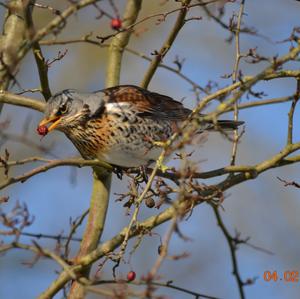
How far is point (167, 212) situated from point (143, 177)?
99 cm

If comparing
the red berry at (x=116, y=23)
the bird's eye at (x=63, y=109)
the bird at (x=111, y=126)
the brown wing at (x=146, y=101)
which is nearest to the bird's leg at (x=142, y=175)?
the bird at (x=111, y=126)

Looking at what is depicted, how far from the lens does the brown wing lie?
183 inches

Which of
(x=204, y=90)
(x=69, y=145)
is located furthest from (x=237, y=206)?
(x=204, y=90)

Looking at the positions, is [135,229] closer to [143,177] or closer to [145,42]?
A: [143,177]

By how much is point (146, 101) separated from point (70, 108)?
623mm

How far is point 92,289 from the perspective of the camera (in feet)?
7.85

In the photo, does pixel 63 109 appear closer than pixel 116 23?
No

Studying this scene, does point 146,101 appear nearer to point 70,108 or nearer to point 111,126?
point 111,126

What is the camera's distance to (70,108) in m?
4.44

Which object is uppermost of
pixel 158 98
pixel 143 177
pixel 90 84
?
pixel 90 84

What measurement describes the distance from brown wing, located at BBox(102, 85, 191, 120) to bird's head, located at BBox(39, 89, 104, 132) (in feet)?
0.37

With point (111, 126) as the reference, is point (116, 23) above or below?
below

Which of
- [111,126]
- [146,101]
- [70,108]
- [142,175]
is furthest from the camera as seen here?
[146,101]

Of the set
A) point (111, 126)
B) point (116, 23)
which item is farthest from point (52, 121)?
point (116, 23)
